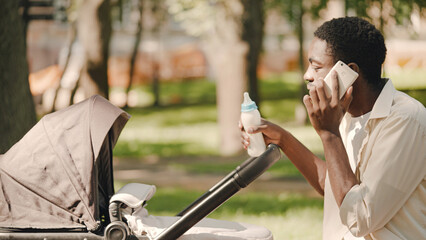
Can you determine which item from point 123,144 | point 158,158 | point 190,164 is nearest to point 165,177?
point 190,164

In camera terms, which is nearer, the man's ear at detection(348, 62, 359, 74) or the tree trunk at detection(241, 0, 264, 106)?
the man's ear at detection(348, 62, 359, 74)

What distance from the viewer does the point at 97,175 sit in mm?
3635

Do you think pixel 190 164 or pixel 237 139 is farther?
pixel 237 139

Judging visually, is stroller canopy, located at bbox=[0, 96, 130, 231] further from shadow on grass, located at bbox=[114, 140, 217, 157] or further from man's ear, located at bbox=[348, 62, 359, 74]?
shadow on grass, located at bbox=[114, 140, 217, 157]

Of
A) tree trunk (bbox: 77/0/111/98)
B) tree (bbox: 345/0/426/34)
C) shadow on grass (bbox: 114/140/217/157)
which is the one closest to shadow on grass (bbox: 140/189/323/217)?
tree (bbox: 345/0/426/34)

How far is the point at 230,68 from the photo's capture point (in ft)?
46.6

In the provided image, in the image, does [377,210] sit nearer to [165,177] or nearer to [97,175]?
Result: [97,175]

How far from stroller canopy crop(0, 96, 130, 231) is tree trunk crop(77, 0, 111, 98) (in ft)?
40.9

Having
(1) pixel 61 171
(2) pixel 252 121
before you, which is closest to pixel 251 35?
(1) pixel 61 171

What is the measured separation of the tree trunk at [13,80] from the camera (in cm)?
700

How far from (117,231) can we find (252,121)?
0.83m

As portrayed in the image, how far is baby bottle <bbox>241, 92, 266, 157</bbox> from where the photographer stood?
10.7ft

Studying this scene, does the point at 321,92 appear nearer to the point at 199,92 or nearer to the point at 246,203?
the point at 246,203

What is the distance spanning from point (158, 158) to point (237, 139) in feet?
5.38
